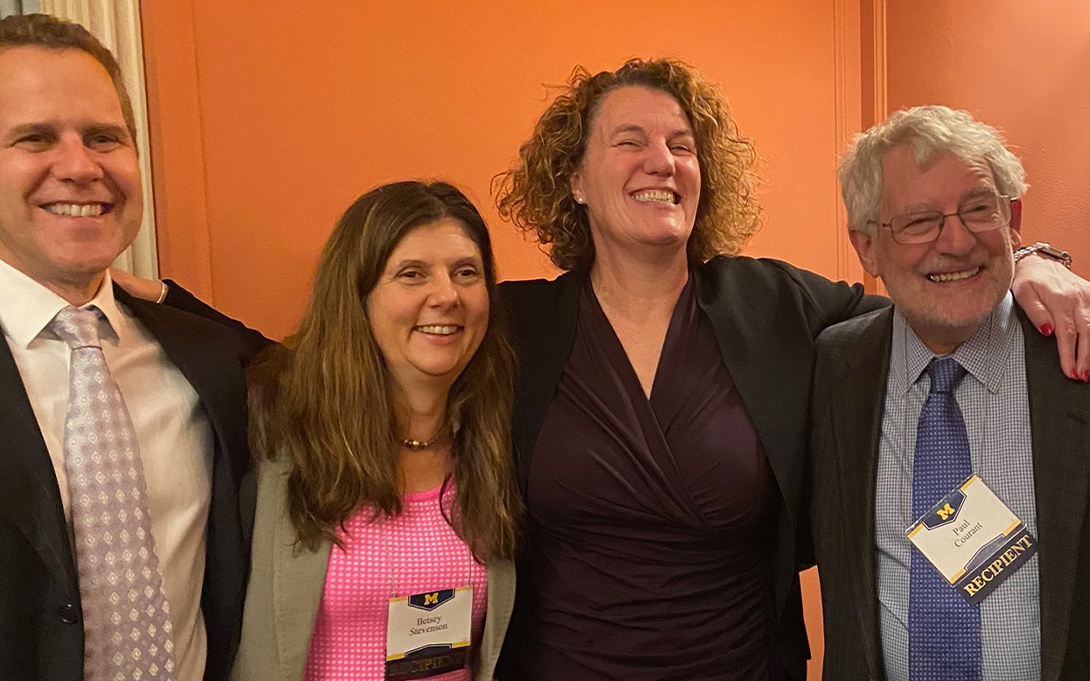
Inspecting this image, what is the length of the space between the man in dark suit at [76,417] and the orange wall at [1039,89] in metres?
2.98

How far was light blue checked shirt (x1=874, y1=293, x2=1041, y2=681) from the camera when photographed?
1.57 m

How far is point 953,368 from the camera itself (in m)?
1.71

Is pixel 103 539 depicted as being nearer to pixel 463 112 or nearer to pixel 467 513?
pixel 467 513


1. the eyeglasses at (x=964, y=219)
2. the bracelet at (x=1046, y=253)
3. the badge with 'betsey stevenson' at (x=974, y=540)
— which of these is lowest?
the badge with 'betsey stevenson' at (x=974, y=540)

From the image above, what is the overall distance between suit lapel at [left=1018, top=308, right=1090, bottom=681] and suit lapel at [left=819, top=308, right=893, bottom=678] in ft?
0.91

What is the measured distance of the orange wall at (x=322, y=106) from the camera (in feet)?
7.54

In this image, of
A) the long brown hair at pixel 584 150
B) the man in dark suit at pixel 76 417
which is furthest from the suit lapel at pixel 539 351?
the man in dark suit at pixel 76 417

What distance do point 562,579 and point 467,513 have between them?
27 cm

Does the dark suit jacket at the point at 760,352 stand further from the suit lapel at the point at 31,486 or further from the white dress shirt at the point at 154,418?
the suit lapel at the point at 31,486

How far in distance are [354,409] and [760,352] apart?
0.88 meters

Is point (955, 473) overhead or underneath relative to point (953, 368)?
underneath

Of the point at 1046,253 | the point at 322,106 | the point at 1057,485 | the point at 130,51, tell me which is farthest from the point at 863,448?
the point at 130,51

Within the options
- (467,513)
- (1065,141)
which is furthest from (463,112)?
(1065,141)

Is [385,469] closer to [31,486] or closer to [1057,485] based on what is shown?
[31,486]
